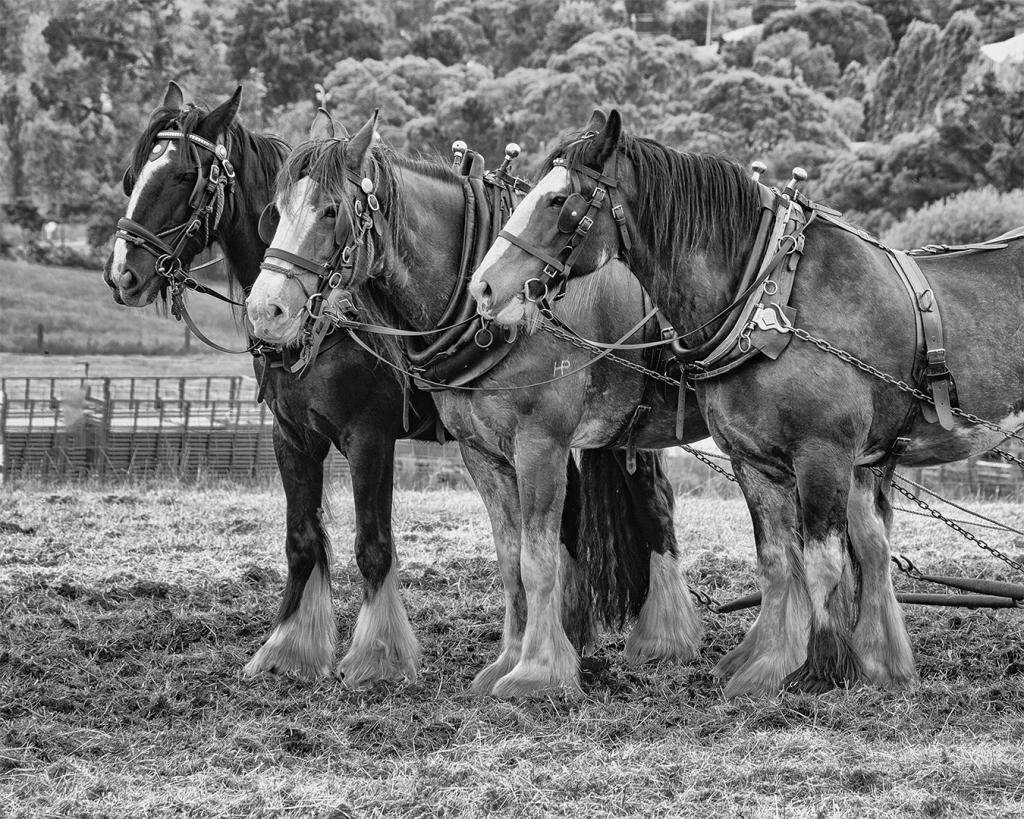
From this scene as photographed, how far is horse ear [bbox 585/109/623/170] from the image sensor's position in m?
4.79

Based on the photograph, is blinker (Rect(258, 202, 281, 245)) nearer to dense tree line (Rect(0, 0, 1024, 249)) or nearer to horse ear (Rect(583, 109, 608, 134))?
horse ear (Rect(583, 109, 608, 134))

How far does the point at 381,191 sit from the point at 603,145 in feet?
3.09

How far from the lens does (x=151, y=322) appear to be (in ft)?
129

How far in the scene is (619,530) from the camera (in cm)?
616

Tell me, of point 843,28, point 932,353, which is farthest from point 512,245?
point 843,28

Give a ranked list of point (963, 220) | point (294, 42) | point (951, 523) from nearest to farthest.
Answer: point (951, 523) < point (963, 220) < point (294, 42)

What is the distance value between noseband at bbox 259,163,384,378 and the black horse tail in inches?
63.8

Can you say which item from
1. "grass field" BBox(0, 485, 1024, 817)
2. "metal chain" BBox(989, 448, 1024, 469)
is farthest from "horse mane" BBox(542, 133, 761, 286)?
"grass field" BBox(0, 485, 1024, 817)

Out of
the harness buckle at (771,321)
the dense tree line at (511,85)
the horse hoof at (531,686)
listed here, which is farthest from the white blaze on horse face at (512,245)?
the dense tree line at (511,85)

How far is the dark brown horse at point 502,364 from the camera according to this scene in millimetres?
5008

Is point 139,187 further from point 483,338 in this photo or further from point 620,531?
point 620,531

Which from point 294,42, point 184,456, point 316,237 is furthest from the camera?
point 294,42

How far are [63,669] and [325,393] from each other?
1.61 metres

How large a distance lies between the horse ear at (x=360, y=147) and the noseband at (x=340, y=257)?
37 millimetres
